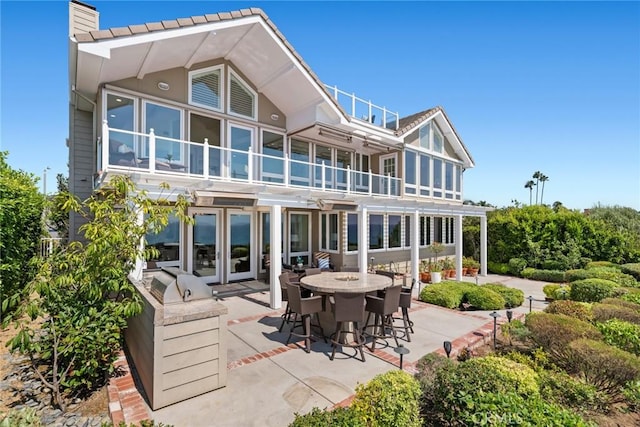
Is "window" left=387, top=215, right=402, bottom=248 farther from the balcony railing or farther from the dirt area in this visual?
the dirt area

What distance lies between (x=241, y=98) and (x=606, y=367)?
39.8 ft

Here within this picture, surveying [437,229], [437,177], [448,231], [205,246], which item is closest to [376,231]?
[437,229]

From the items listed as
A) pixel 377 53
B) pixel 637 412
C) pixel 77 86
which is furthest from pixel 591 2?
pixel 77 86

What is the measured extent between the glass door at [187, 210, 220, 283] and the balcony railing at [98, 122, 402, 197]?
2089mm

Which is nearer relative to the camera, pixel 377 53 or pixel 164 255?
pixel 164 255

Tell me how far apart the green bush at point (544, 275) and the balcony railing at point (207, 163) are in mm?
10291

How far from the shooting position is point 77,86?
8.67 meters

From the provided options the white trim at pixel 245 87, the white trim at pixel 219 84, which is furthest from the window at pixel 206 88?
the white trim at pixel 245 87

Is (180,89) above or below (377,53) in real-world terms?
below

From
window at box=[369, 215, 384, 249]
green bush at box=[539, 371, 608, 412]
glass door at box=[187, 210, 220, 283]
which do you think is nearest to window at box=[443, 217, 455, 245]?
window at box=[369, 215, 384, 249]

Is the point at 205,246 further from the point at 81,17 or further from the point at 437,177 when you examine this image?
the point at 437,177

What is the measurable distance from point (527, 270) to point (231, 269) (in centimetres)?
1601

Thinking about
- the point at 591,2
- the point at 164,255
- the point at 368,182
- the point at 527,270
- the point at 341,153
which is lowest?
the point at 527,270

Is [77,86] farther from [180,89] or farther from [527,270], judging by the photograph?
[527,270]
